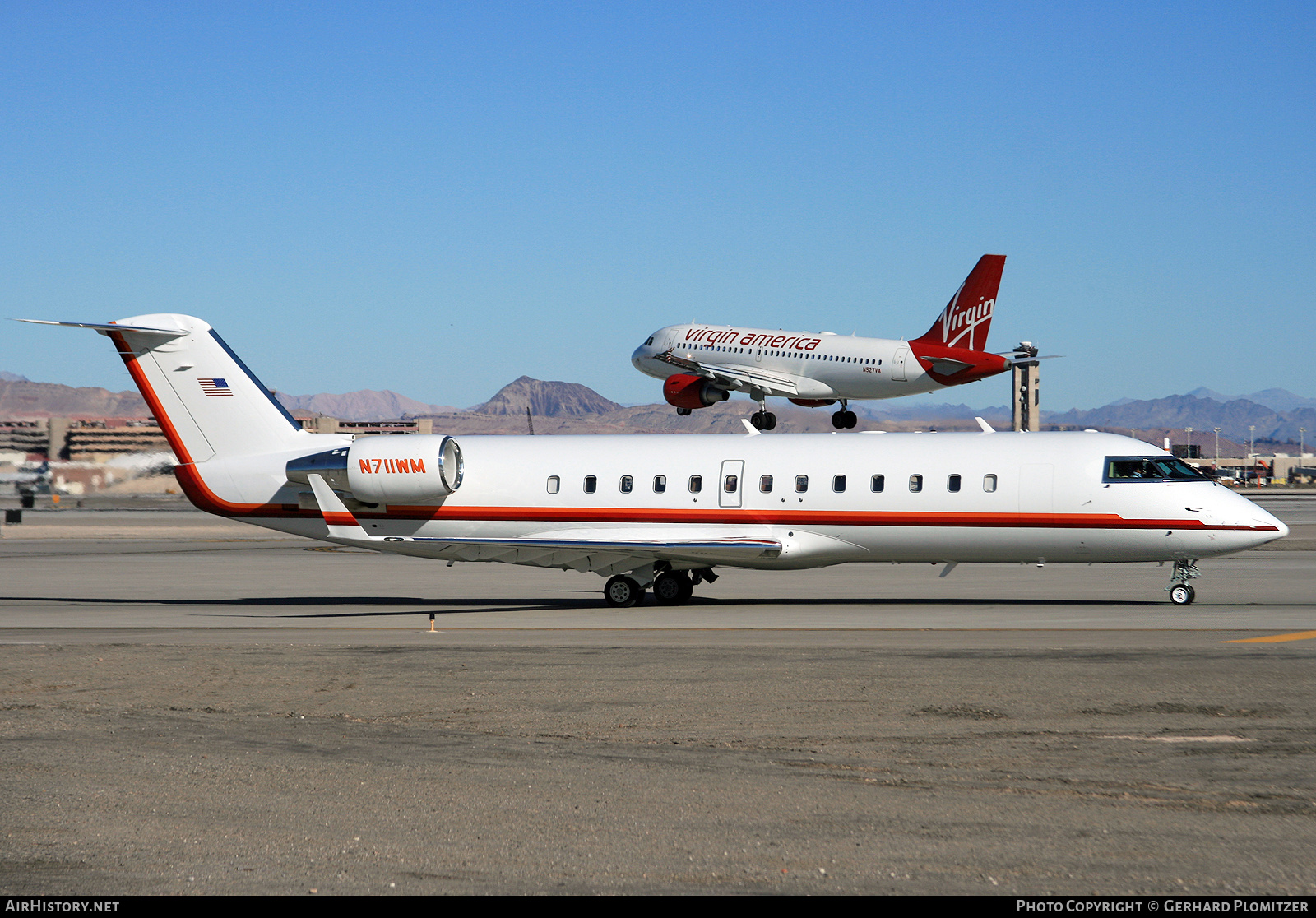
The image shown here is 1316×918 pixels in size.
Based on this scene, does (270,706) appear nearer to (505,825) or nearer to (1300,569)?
(505,825)

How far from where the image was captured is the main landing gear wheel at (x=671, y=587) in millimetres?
25375

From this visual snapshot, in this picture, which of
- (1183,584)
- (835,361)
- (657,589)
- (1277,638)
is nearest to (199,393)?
(657,589)

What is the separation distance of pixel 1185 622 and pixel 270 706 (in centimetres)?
1405

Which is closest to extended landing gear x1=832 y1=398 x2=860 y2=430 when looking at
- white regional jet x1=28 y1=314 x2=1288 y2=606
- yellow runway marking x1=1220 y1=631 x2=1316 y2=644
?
white regional jet x1=28 y1=314 x2=1288 y2=606

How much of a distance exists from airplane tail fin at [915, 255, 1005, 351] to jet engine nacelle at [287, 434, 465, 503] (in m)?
35.6

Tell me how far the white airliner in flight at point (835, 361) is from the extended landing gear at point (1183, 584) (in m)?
30.5

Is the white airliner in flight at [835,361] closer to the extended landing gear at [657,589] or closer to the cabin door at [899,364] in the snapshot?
the cabin door at [899,364]

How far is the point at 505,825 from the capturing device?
811 centimetres

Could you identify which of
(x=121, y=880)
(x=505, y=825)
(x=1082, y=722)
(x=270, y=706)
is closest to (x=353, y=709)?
(x=270, y=706)

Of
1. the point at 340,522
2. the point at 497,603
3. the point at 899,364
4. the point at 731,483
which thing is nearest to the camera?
the point at 731,483

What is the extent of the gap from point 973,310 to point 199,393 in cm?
3875

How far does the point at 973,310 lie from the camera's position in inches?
2228

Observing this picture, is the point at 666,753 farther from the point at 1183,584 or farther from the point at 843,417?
the point at 843,417

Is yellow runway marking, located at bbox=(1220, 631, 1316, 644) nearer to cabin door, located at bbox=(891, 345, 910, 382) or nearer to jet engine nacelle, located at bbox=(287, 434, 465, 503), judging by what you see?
jet engine nacelle, located at bbox=(287, 434, 465, 503)
